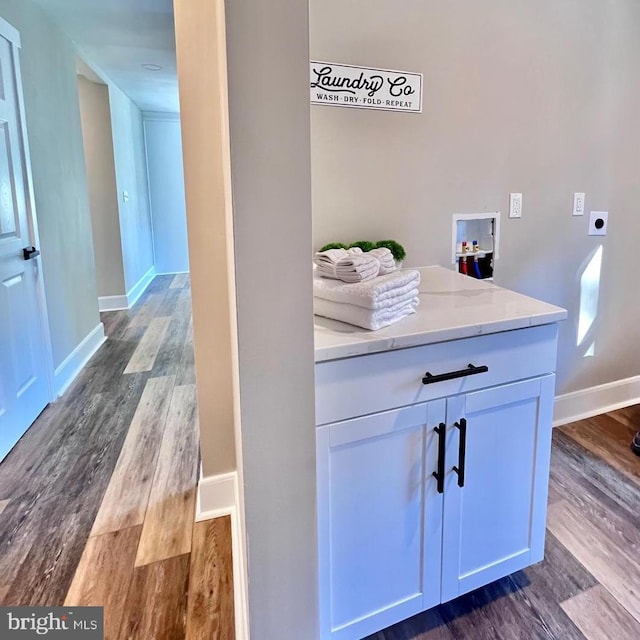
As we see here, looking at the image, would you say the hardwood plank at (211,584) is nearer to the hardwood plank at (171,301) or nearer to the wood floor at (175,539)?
the wood floor at (175,539)

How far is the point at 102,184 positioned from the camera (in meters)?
4.76

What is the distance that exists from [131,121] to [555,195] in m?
5.53

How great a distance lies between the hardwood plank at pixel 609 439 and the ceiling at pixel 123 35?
329 centimetres

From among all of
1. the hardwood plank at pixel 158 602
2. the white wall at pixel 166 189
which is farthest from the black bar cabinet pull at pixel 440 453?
the white wall at pixel 166 189

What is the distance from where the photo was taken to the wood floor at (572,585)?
1.32 metres

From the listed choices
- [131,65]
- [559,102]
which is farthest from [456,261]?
[131,65]

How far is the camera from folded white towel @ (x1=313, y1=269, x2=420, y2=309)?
108 cm

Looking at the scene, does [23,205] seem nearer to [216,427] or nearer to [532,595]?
[216,427]

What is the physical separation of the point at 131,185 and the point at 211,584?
5196 millimetres

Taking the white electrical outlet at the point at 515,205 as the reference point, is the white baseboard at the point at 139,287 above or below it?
below

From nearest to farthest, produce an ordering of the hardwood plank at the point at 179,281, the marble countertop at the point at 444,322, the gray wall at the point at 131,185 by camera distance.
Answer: the marble countertop at the point at 444,322 → the gray wall at the point at 131,185 → the hardwood plank at the point at 179,281

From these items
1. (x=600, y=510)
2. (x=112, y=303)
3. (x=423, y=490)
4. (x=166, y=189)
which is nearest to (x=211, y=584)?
(x=423, y=490)

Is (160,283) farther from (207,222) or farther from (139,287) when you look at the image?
(207,222)

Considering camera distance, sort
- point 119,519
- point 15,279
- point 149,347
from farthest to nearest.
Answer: point 149,347 → point 15,279 → point 119,519
